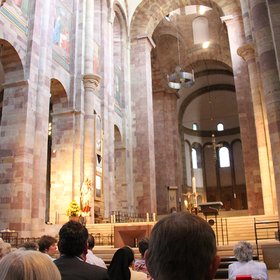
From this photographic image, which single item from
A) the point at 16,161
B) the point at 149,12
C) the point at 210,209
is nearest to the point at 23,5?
the point at 16,161

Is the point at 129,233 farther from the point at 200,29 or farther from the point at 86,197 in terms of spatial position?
the point at 200,29

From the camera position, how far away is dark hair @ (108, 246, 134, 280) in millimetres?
3504

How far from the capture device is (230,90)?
40.2 metres

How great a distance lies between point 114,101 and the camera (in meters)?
23.0

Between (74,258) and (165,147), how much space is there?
2873cm

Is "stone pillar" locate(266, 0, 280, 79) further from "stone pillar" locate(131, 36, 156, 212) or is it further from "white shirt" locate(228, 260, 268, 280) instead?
"stone pillar" locate(131, 36, 156, 212)

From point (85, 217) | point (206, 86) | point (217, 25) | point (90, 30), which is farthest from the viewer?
point (206, 86)

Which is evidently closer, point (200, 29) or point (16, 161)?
point (16, 161)

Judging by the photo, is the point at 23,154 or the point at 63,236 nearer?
the point at 63,236

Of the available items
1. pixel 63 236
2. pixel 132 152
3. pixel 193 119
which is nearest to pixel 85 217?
pixel 132 152

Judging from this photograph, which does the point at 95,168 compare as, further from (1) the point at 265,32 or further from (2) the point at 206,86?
(2) the point at 206,86

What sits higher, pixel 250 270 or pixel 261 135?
pixel 261 135

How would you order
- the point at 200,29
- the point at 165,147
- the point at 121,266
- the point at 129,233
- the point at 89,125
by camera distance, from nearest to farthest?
the point at 121,266 < the point at 129,233 < the point at 89,125 < the point at 165,147 < the point at 200,29

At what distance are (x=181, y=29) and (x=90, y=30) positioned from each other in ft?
45.2
